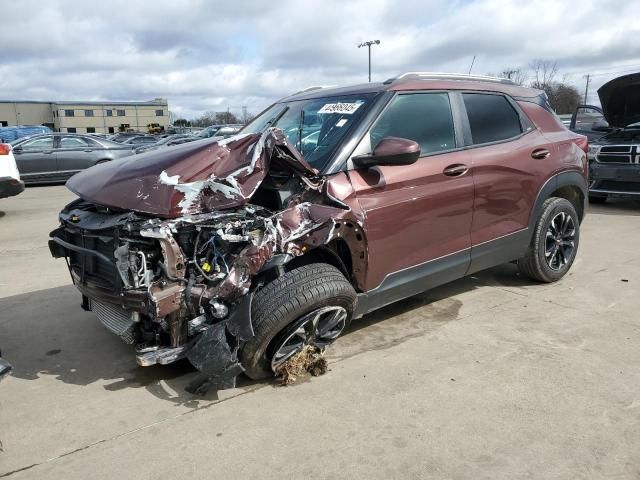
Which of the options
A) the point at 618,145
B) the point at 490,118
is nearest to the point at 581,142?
the point at 490,118

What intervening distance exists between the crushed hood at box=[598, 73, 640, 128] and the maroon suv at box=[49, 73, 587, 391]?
5.05m

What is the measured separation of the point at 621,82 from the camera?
324 inches

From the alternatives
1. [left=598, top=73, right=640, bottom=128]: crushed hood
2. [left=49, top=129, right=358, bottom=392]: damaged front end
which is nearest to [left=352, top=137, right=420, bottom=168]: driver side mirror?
[left=49, top=129, right=358, bottom=392]: damaged front end

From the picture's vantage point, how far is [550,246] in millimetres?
4922

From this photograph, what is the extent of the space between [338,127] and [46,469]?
2581 mm

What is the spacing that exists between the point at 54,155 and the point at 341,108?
13.2m

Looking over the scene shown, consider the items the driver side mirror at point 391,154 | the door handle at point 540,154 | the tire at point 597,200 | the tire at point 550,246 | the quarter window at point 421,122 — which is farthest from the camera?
the tire at point 597,200

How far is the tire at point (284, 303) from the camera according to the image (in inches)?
117

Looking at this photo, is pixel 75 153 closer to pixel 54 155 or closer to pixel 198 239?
pixel 54 155

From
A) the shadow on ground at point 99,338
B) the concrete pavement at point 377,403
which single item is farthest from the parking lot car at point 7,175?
the concrete pavement at point 377,403

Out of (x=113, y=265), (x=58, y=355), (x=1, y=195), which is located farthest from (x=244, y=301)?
(x=1, y=195)

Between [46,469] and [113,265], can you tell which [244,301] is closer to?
[113,265]

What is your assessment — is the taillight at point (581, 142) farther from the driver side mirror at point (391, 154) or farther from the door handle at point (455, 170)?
the driver side mirror at point (391, 154)

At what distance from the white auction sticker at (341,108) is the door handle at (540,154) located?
1.74m
